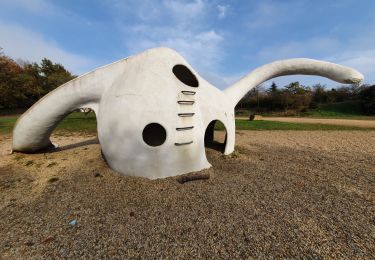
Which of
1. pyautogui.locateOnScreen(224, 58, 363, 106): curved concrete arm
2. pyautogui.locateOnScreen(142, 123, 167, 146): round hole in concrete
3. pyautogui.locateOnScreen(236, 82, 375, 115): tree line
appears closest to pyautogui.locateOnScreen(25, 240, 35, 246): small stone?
pyautogui.locateOnScreen(142, 123, 167, 146): round hole in concrete

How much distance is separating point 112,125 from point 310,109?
4450 centimetres

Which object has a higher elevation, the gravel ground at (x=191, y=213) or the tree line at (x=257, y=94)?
the tree line at (x=257, y=94)

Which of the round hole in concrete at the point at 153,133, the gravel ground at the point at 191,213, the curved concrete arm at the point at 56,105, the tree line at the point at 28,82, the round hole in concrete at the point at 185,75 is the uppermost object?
the tree line at the point at 28,82

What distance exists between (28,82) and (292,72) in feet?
137

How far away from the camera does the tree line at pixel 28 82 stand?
30.9 m

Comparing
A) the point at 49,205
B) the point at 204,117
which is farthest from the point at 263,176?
the point at 49,205

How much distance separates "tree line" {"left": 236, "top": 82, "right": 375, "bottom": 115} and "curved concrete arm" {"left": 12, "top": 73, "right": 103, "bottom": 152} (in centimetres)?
4143

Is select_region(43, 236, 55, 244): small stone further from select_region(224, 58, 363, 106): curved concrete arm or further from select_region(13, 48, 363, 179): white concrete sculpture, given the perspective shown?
select_region(224, 58, 363, 106): curved concrete arm

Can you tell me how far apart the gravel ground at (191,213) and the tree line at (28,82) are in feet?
81.8

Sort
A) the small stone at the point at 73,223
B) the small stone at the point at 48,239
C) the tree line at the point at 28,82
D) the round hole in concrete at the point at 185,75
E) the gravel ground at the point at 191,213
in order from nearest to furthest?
the gravel ground at the point at 191,213 < the small stone at the point at 48,239 < the small stone at the point at 73,223 < the round hole in concrete at the point at 185,75 < the tree line at the point at 28,82

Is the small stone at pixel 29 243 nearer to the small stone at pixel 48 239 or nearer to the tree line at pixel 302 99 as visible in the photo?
the small stone at pixel 48 239

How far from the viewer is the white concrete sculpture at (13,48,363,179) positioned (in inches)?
202

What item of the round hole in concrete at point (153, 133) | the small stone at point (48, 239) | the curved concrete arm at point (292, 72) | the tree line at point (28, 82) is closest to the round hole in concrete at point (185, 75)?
the curved concrete arm at point (292, 72)

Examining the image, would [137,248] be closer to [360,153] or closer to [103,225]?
[103,225]
